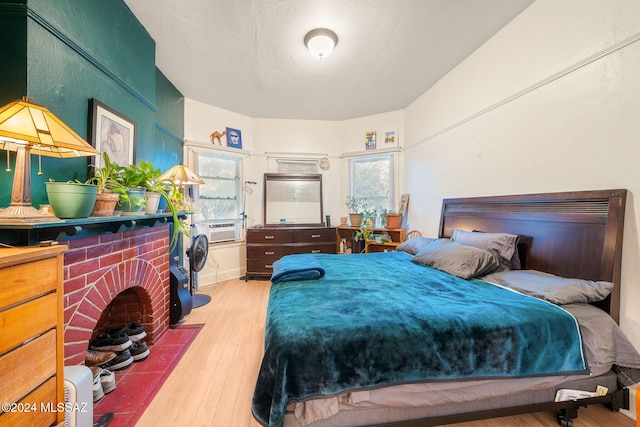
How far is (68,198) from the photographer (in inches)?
46.4

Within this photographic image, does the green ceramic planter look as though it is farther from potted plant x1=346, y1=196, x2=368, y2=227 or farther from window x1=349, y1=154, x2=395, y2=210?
window x1=349, y1=154, x2=395, y2=210

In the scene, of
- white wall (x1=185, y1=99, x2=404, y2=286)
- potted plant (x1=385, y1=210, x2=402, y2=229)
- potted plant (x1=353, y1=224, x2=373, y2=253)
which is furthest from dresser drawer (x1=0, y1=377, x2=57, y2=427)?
potted plant (x1=385, y1=210, x2=402, y2=229)

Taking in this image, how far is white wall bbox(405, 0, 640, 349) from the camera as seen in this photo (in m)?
1.40

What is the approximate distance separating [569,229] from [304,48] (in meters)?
2.73

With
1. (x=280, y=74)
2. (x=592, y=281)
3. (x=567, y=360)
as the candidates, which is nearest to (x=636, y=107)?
(x=592, y=281)

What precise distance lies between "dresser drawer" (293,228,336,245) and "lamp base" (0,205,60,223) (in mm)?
3114

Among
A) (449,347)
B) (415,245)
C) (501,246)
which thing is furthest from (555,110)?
(449,347)

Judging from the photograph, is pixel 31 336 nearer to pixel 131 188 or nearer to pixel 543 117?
pixel 131 188

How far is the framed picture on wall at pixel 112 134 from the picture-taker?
63.7 inches

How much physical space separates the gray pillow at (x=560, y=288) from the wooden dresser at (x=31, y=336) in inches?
94.2

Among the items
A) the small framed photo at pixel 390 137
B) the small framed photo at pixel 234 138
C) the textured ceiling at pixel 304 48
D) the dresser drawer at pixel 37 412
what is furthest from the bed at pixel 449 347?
the small framed photo at pixel 234 138

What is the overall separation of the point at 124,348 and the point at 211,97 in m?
3.26

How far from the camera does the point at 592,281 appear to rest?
57.9 inches

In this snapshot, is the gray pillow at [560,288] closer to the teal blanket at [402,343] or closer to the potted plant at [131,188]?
the teal blanket at [402,343]
